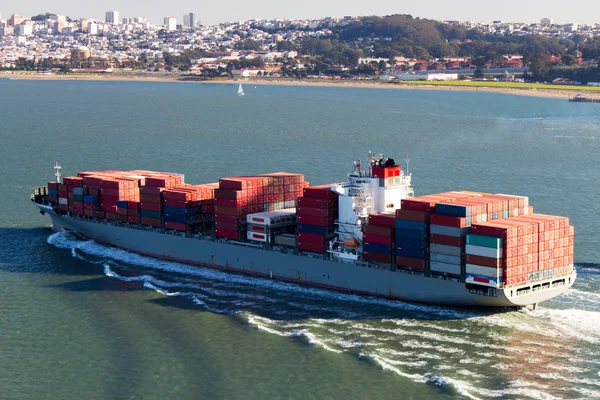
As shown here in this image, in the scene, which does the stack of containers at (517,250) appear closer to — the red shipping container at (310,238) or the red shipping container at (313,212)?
the red shipping container at (313,212)

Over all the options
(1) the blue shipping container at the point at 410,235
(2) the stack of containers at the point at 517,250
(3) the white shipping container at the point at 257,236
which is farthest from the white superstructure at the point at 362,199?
(2) the stack of containers at the point at 517,250

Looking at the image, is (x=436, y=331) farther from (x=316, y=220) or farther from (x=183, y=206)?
(x=183, y=206)

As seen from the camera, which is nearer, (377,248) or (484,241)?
(484,241)

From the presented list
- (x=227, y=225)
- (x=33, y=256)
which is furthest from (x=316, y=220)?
(x=33, y=256)

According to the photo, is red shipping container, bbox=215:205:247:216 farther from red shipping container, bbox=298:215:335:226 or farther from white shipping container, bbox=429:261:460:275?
white shipping container, bbox=429:261:460:275

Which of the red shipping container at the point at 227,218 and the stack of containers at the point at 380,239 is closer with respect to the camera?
the stack of containers at the point at 380,239

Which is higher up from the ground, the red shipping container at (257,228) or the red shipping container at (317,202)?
the red shipping container at (317,202)

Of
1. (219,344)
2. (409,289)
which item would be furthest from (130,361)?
(409,289)
